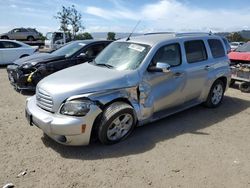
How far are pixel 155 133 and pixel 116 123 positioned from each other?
37.0 inches

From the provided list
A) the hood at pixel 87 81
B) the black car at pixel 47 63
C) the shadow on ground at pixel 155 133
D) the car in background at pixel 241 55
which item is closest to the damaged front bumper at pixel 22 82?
the black car at pixel 47 63

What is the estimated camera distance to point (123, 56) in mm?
5375

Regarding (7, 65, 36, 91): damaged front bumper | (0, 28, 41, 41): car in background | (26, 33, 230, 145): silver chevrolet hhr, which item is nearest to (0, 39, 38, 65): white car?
(7, 65, 36, 91): damaged front bumper

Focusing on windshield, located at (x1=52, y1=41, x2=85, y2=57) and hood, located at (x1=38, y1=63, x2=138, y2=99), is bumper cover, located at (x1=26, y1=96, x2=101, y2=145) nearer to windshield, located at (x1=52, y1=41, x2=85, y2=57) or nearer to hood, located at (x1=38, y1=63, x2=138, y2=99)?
hood, located at (x1=38, y1=63, x2=138, y2=99)

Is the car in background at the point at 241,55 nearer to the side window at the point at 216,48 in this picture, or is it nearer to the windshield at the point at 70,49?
the side window at the point at 216,48

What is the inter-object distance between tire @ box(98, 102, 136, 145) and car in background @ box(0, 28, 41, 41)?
1217 inches

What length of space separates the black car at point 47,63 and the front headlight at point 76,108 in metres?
4.07

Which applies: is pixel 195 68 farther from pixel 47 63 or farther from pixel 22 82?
pixel 22 82

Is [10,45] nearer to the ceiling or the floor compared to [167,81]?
nearer to the floor

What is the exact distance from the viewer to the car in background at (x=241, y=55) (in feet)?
30.6

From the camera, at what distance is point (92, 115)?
4.25m

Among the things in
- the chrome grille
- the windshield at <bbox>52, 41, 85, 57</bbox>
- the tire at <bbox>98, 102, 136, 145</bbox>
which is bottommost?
the tire at <bbox>98, 102, 136, 145</bbox>

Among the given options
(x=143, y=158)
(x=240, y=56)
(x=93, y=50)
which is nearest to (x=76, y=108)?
(x=143, y=158)

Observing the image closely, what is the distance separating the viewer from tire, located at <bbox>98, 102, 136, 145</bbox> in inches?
174
